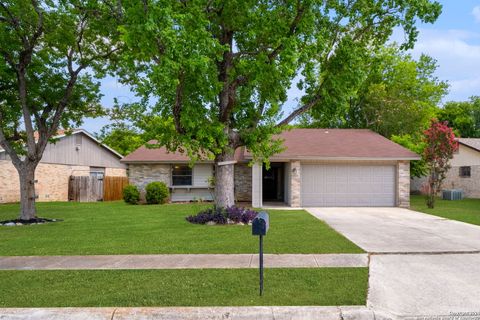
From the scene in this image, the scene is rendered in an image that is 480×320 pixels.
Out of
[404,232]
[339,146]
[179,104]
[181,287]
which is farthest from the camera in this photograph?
[339,146]

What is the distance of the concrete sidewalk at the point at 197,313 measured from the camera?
485 centimetres

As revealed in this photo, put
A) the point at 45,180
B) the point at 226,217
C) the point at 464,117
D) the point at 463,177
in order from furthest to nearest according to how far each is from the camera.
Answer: the point at 464,117 < the point at 463,177 < the point at 45,180 < the point at 226,217

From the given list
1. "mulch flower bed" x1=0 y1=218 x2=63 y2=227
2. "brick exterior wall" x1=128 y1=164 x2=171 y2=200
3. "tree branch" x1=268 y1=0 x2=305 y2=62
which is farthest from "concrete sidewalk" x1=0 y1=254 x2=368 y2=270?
"brick exterior wall" x1=128 y1=164 x2=171 y2=200

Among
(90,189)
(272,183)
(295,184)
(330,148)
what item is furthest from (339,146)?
(90,189)

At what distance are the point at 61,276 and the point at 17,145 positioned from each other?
12251mm

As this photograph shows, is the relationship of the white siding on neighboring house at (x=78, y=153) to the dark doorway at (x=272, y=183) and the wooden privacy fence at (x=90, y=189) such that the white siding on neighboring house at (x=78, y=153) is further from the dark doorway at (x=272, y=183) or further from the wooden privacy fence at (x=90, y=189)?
the dark doorway at (x=272, y=183)

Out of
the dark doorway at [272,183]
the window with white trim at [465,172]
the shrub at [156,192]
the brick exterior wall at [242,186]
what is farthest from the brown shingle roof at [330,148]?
the window with white trim at [465,172]

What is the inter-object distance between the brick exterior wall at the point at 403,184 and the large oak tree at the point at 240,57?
7.66 metres

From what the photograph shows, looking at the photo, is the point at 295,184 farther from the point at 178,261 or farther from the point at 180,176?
the point at 178,261

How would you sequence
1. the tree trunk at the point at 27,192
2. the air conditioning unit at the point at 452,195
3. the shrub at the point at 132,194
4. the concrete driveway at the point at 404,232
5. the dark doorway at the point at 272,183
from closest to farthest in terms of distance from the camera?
the concrete driveway at the point at 404,232
the tree trunk at the point at 27,192
the shrub at the point at 132,194
the air conditioning unit at the point at 452,195
the dark doorway at the point at 272,183

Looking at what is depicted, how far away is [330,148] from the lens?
66.0 ft

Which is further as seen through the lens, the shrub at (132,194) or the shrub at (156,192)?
the shrub at (132,194)

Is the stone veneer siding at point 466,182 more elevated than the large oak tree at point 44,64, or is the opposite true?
the large oak tree at point 44,64

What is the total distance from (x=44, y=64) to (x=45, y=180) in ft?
38.8
